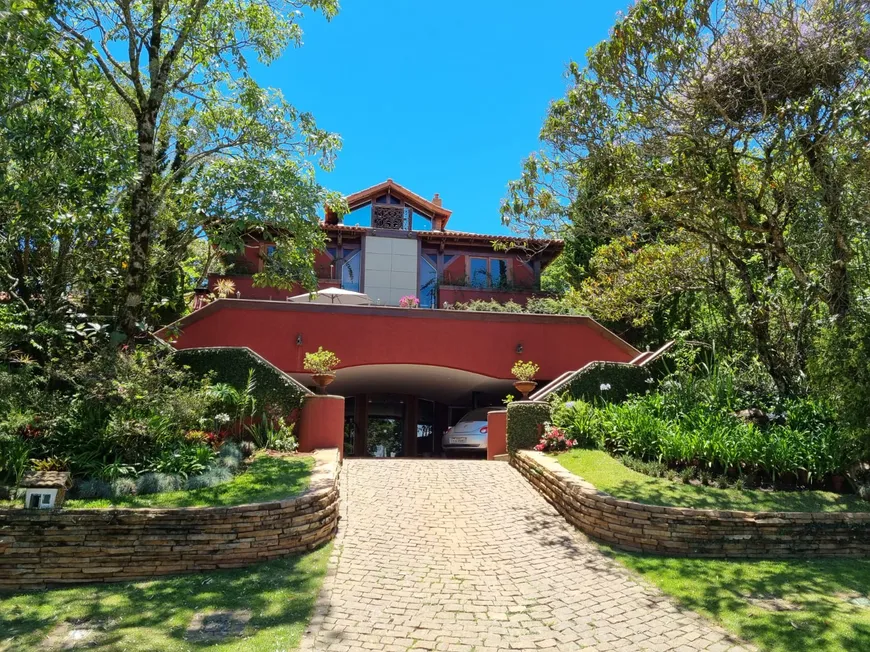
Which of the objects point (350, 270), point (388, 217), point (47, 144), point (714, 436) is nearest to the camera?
point (47, 144)

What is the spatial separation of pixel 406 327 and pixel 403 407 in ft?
24.6

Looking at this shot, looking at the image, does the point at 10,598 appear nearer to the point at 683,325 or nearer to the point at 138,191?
the point at 138,191

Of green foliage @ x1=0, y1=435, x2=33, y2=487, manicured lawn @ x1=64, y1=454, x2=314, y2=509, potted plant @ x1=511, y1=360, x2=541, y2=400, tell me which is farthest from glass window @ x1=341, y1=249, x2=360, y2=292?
green foliage @ x1=0, y1=435, x2=33, y2=487

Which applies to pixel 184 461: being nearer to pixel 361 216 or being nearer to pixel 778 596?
pixel 778 596

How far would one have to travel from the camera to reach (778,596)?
5.90 m

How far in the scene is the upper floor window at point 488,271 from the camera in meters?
24.0

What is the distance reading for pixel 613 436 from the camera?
1034 centimetres

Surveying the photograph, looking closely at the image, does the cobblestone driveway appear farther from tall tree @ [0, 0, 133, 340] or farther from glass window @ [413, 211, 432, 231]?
glass window @ [413, 211, 432, 231]

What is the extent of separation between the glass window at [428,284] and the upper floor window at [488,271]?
1471 millimetres

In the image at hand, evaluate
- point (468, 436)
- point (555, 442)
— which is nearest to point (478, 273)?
point (468, 436)

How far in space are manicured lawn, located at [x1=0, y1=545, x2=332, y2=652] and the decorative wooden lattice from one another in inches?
734

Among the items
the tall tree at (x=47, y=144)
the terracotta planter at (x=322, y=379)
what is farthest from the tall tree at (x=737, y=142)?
the tall tree at (x=47, y=144)

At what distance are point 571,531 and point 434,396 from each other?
13633 mm

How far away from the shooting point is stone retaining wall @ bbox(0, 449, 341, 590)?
594 cm
